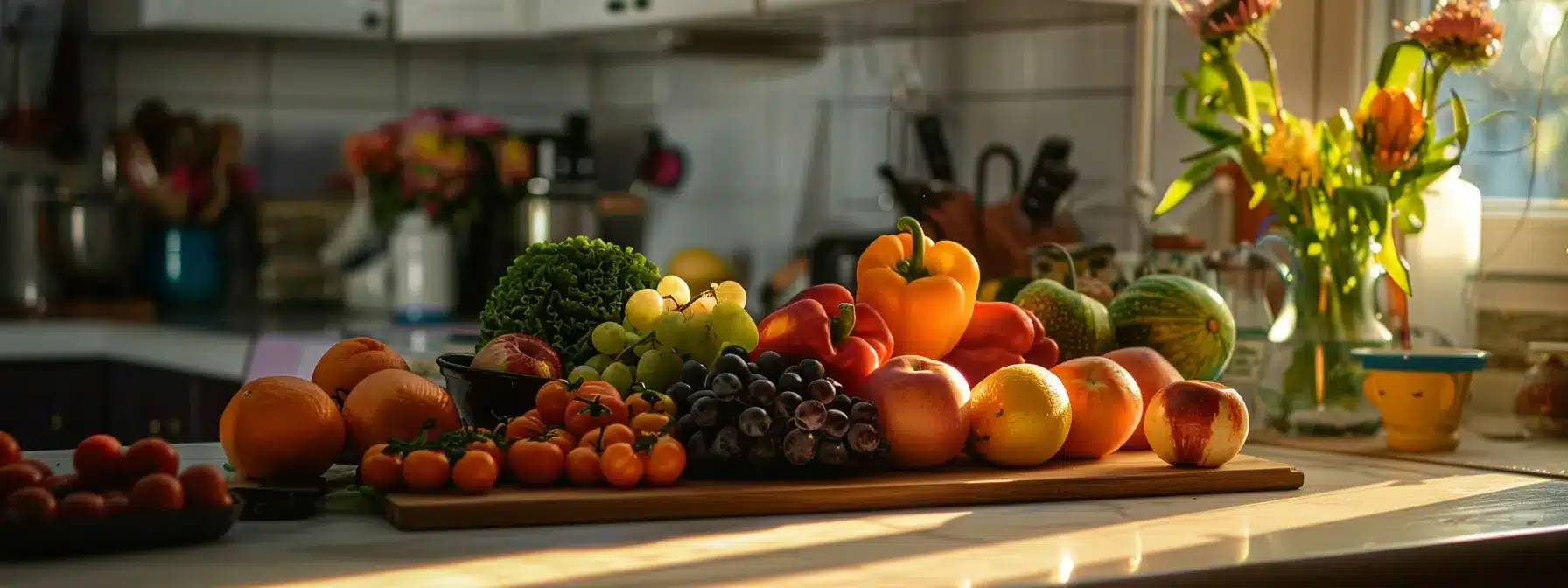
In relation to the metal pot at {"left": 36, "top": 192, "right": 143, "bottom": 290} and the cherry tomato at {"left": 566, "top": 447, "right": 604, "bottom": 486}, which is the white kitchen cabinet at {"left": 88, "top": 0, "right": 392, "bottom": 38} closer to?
the metal pot at {"left": 36, "top": 192, "right": 143, "bottom": 290}

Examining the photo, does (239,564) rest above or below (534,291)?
below

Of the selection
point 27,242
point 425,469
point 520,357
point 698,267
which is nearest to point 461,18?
point 698,267

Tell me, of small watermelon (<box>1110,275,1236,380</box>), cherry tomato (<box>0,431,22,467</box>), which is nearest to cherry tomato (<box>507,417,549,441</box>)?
Result: cherry tomato (<box>0,431,22,467</box>)

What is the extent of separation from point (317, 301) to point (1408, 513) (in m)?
2.87

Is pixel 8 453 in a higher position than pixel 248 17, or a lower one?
lower

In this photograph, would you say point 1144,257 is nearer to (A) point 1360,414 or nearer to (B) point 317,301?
(A) point 1360,414

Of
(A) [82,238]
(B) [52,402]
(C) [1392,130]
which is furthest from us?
(A) [82,238]

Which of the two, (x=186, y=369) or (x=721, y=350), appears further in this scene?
(x=186, y=369)

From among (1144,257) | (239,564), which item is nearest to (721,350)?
(239,564)

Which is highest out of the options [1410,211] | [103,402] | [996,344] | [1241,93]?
[1241,93]

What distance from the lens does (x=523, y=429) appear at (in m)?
1.38

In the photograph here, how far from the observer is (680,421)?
54.6 inches

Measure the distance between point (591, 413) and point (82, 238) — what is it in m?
2.58

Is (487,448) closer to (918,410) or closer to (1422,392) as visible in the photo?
(918,410)
